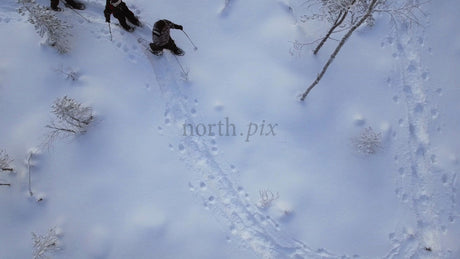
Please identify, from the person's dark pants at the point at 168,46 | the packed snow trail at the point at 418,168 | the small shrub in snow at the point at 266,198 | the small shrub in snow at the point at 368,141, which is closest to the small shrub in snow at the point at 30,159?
the person's dark pants at the point at 168,46

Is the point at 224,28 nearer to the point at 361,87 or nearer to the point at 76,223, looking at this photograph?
the point at 361,87

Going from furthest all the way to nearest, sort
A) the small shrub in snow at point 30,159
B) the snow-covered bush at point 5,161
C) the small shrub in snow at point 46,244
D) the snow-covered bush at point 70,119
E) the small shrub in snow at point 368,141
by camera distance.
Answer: the small shrub in snow at point 368,141 → the small shrub in snow at point 30,159 → the snow-covered bush at point 70,119 → the snow-covered bush at point 5,161 → the small shrub in snow at point 46,244

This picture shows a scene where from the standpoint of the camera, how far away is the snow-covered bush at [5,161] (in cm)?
602

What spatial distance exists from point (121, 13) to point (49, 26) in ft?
4.71

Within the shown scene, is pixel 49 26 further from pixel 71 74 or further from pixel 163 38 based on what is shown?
pixel 163 38

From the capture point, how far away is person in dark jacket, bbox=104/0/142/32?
20.1 ft

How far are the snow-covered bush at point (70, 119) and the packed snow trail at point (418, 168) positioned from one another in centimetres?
638

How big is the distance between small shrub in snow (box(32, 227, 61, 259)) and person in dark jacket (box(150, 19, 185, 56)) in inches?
160

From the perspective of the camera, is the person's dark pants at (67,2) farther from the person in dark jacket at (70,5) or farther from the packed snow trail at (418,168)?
the packed snow trail at (418,168)

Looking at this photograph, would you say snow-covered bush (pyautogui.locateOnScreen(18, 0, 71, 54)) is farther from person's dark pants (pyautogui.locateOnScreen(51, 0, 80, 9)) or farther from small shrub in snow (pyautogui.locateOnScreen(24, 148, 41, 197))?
small shrub in snow (pyautogui.locateOnScreen(24, 148, 41, 197))

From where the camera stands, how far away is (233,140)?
6516 millimetres

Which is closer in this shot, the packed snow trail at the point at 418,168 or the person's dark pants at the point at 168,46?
the packed snow trail at the point at 418,168

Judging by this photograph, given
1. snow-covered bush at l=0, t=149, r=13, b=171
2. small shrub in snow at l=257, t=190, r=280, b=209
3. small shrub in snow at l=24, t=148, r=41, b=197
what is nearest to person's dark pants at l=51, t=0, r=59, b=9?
small shrub in snow at l=24, t=148, r=41, b=197

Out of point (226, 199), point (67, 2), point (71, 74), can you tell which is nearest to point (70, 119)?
point (71, 74)
